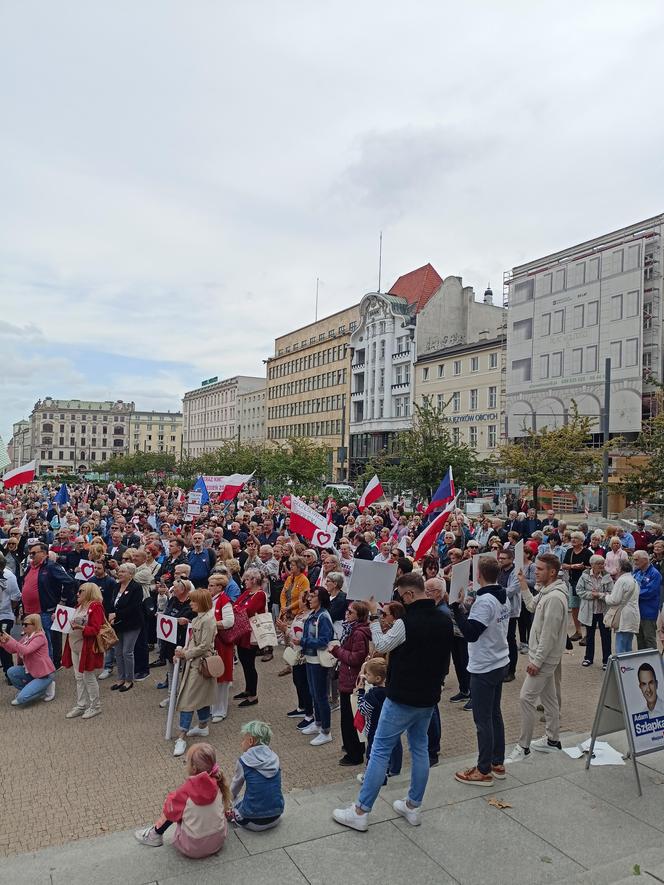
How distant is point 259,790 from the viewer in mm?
4973

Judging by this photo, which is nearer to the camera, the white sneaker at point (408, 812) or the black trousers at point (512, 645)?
the white sneaker at point (408, 812)

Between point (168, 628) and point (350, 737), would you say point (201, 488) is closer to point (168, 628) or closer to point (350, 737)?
point (168, 628)

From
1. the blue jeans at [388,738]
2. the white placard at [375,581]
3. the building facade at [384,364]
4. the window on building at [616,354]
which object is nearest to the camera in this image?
the blue jeans at [388,738]

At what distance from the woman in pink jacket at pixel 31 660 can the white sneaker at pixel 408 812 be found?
193 inches

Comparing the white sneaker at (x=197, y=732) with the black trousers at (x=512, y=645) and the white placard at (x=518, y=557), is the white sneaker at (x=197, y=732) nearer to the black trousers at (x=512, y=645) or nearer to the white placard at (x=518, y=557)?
the black trousers at (x=512, y=645)

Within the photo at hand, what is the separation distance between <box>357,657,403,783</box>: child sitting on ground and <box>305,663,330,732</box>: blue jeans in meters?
1.01

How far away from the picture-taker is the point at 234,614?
306 inches

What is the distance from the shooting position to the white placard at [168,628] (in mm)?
7668

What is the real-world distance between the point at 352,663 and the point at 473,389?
49027 mm

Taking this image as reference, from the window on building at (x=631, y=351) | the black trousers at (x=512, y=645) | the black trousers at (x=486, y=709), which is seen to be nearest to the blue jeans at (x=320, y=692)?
the black trousers at (x=486, y=709)

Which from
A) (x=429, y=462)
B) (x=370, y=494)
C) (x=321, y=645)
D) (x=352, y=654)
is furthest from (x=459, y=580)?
(x=429, y=462)

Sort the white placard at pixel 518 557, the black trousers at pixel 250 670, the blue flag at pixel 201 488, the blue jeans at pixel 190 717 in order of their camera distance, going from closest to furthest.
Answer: the blue jeans at pixel 190 717 → the black trousers at pixel 250 670 → the white placard at pixel 518 557 → the blue flag at pixel 201 488

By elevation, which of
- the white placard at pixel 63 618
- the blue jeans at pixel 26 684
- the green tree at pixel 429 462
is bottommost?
the blue jeans at pixel 26 684

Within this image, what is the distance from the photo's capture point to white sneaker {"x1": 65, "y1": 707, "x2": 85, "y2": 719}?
7758mm
